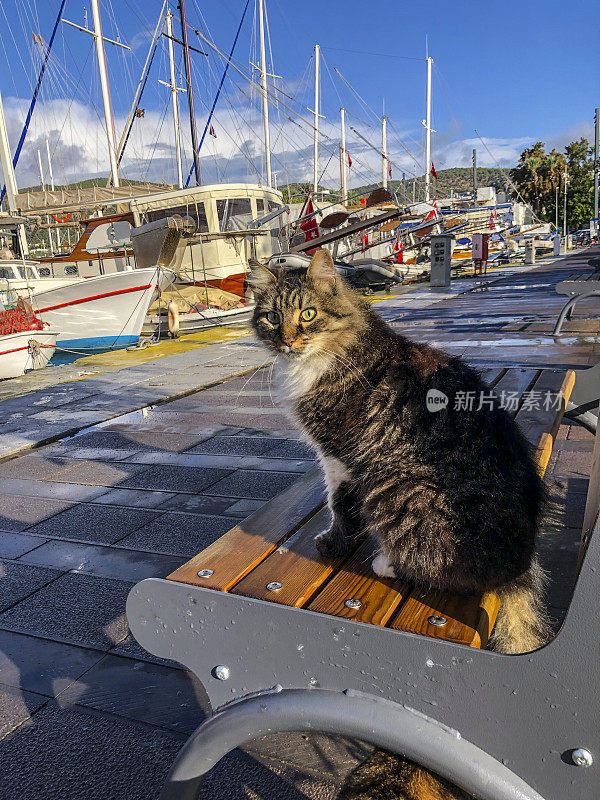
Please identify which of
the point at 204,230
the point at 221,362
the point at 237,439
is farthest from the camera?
the point at 204,230

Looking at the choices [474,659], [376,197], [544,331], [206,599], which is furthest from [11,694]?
[376,197]

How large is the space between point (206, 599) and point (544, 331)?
6.68 metres

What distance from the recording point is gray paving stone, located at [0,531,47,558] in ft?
9.46

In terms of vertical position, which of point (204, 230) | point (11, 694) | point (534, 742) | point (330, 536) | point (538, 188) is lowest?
point (11, 694)

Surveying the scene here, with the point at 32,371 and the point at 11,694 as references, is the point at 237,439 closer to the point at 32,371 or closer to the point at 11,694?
the point at 11,694

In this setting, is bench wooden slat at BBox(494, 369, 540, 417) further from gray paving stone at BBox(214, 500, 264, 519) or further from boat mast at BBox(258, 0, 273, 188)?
boat mast at BBox(258, 0, 273, 188)

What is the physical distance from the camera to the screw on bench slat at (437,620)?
1.16 metres

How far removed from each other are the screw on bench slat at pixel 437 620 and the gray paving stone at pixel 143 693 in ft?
3.26

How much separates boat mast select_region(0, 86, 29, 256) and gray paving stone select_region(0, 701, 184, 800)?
13892 millimetres

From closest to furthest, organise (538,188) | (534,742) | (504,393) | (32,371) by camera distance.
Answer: (534,742) < (504,393) < (32,371) < (538,188)

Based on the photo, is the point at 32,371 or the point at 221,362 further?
the point at 32,371

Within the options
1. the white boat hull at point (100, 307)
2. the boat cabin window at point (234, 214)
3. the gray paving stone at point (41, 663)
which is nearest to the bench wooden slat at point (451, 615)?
the gray paving stone at point (41, 663)

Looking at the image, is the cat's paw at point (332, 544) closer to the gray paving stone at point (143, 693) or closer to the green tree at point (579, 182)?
the gray paving stone at point (143, 693)

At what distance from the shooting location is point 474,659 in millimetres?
1024
